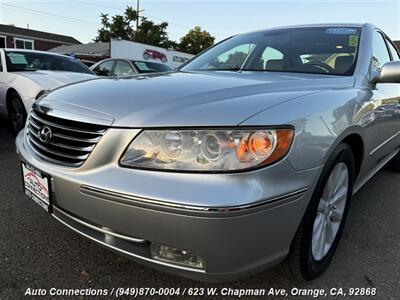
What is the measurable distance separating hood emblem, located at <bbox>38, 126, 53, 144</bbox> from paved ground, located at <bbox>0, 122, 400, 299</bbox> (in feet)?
2.33

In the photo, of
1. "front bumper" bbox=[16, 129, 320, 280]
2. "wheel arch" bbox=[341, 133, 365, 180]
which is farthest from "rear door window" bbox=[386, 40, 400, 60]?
"front bumper" bbox=[16, 129, 320, 280]

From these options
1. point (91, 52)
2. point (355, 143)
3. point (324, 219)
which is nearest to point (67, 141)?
point (324, 219)

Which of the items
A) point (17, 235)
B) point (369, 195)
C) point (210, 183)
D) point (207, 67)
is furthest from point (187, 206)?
point (369, 195)

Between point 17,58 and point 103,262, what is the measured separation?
479 cm

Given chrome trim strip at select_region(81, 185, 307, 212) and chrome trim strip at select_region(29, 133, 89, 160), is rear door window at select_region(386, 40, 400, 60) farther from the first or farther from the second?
chrome trim strip at select_region(29, 133, 89, 160)

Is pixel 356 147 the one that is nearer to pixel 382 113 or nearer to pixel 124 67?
pixel 382 113

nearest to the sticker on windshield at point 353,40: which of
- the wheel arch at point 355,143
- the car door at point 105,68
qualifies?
the wheel arch at point 355,143

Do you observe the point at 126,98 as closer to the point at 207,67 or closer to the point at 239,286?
the point at 239,286

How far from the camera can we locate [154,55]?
20469 millimetres

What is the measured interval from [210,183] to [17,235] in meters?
1.62

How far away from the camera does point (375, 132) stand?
8.75ft

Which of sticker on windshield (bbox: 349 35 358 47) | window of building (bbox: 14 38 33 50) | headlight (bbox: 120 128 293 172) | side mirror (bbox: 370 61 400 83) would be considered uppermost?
sticker on windshield (bbox: 349 35 358 47)

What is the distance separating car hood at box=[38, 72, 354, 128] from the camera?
1703 millimetres

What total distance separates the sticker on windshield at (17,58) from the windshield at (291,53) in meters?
3.62
